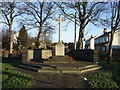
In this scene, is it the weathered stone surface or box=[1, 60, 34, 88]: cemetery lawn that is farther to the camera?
the weathered stone surface

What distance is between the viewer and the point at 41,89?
4.25 m

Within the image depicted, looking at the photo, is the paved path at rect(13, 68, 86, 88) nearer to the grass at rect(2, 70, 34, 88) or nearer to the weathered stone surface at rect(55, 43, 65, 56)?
the grass at rect(2, 70, 34, 88)

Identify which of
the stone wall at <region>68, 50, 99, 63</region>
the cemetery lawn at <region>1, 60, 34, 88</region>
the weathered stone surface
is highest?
the weathered stone surface

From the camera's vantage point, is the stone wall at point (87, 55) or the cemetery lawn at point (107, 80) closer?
the cemetery lawn at point (107, 80)

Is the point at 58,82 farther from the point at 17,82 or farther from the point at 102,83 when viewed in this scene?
the point at 102,83

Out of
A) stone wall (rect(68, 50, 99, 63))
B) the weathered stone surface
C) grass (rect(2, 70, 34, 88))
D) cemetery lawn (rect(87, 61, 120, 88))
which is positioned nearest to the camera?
cemetery lawn (rect(87, 61, 120, 88))

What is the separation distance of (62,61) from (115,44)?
2639 centimetres

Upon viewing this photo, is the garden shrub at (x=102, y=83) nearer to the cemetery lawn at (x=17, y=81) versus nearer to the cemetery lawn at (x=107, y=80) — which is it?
the cemetery lawn at (x=107, y=80)

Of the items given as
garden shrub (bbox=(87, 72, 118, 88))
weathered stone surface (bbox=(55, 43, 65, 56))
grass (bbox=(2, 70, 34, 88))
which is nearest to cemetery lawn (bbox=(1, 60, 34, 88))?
grass (bbox=(2, 70, 34, 88))

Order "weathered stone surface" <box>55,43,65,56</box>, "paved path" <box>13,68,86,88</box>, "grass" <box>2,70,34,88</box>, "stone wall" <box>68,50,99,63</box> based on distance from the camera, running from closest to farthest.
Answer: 1. "grass" <box>2,70,34,88</box>
2. "paved path" <box>13,68,86,88</box>
3. "stone wall" <box>68,50,99,63</box>
4. "weathered stone surface" <box>55,43,65,56</box>

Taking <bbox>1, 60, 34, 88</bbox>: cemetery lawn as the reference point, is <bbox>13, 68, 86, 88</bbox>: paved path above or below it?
below

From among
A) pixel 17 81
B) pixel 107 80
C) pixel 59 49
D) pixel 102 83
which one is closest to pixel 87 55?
pixel 59 49

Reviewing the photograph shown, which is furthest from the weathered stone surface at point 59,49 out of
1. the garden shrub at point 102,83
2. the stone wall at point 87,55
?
the garden shrub at point 102,83

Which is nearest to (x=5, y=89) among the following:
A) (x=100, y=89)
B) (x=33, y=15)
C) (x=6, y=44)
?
(x=100, y=89)
